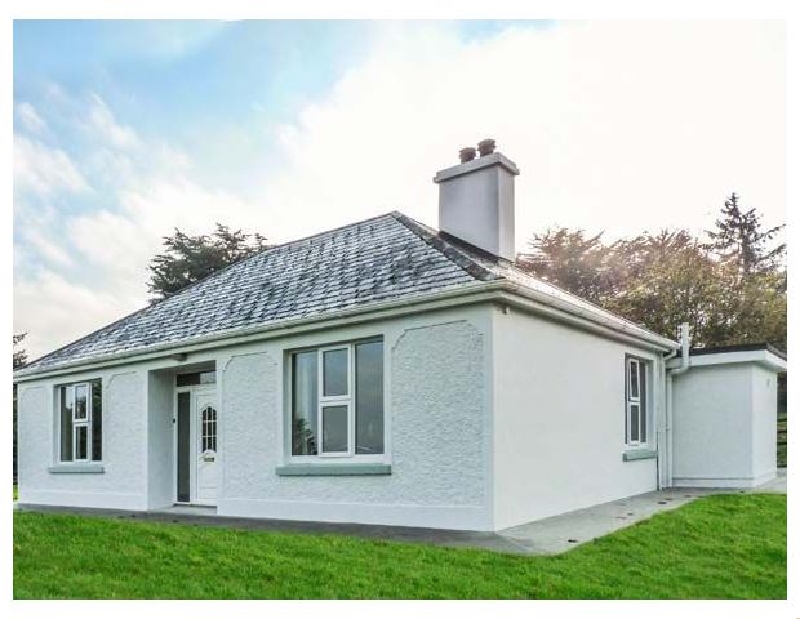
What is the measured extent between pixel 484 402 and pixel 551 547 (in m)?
1.96

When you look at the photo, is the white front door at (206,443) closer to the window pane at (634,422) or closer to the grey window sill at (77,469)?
the grey window sill at (77,469)

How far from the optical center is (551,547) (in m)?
8.27

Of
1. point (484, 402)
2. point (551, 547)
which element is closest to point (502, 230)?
point (484, 402)

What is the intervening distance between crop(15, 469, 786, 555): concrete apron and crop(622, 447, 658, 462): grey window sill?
0.67 m

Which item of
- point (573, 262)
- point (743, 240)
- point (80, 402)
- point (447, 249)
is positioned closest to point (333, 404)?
point (447, 249)

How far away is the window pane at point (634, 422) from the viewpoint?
47.3 ft

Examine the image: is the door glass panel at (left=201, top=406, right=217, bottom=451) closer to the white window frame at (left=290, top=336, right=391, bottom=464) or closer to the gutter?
the gutter

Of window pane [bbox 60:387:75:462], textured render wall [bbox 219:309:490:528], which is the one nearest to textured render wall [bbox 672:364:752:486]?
textured render wall [bbox 219:309:490:528]

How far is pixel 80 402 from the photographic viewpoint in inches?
619

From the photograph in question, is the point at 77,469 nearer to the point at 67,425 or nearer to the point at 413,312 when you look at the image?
the point at 67,425

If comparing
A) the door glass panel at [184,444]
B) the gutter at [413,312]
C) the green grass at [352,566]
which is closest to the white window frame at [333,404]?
the gutter at [413,312]

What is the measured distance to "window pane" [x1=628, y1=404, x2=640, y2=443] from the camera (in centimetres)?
1442

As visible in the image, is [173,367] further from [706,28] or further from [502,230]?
[706,28]
